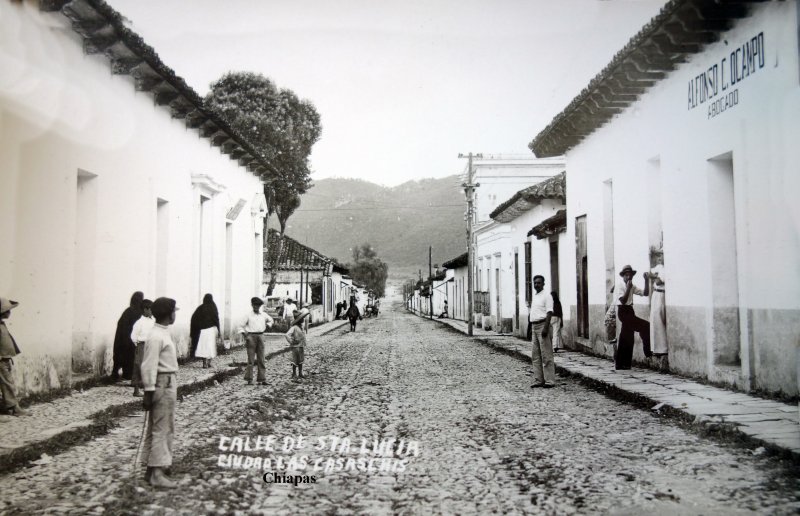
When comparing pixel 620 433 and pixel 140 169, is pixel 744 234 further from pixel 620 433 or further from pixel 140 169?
pixel 140 169

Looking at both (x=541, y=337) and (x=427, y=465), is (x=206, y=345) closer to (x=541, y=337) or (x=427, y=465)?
(x=541, y=337)

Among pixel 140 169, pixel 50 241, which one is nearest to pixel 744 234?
pixel 50 241

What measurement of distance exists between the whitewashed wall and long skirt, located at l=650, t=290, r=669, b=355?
30 cm

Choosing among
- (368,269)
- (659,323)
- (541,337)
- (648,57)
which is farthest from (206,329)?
(368,269)

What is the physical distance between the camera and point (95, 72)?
32.9 ft

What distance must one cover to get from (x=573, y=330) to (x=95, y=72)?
11.5 metres

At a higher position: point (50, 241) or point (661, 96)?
point (661, 96)

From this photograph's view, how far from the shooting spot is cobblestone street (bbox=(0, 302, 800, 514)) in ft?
14.5

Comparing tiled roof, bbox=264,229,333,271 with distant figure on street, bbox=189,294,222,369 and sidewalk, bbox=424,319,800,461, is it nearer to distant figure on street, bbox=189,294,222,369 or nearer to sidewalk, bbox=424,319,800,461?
distant figure on street, bbox=189,294,222,369

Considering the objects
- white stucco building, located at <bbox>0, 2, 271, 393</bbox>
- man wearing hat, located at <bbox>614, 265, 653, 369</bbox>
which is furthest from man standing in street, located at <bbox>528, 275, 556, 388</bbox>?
white stucco building, located at <bbox>0, 2, 271, 393</bbox>

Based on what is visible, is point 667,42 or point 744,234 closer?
point 744,234

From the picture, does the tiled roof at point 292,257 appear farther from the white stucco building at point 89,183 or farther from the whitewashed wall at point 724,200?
the whitewashed wall at point 724,200

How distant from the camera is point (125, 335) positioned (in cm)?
1023

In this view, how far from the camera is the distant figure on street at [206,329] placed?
41.4ft
